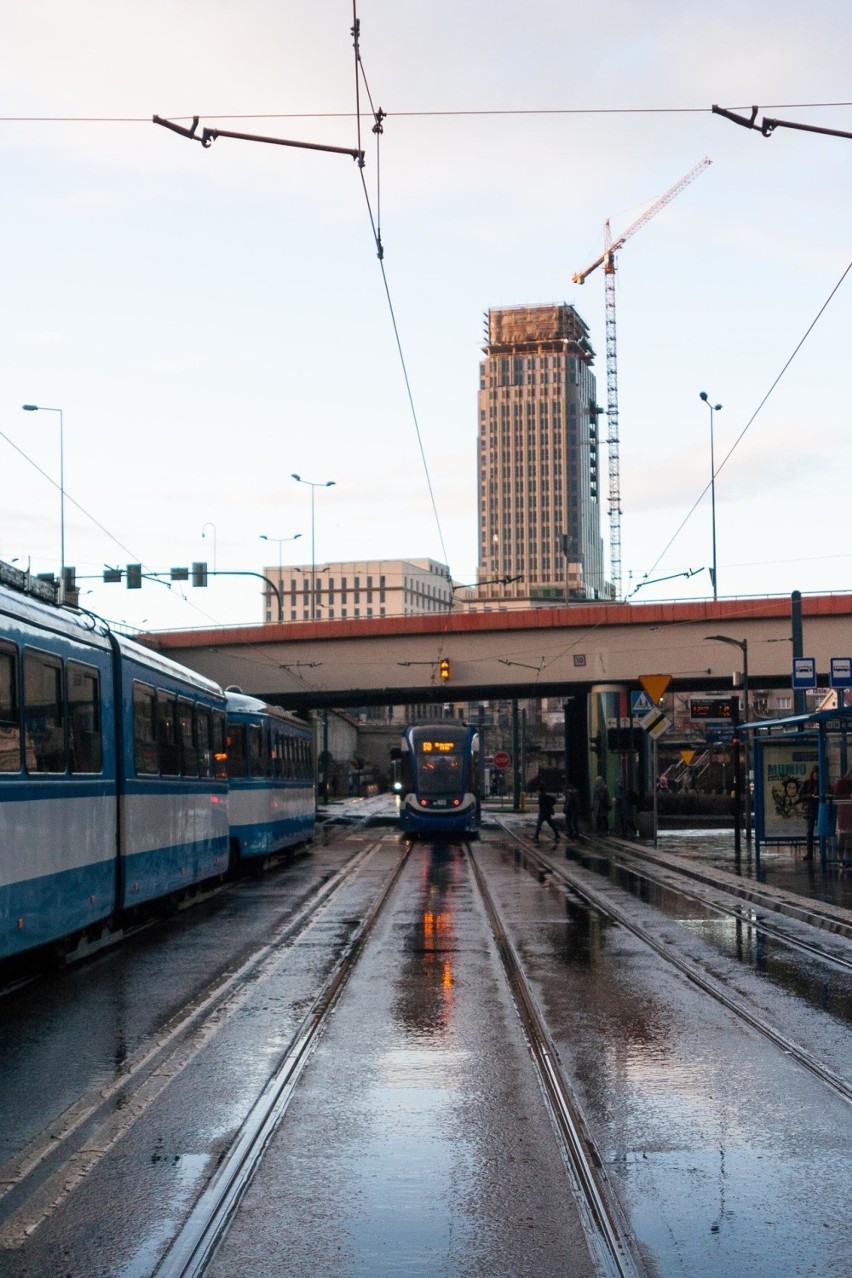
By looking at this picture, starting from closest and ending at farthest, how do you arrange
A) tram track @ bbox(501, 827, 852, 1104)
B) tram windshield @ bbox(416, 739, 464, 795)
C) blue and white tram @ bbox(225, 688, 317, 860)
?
tram track @ bbox(501, 827, 852, 1104)
blue and white tram @ bbox(225, 688, 317, 860)
tram windshield @ bbox(416, 739, 464, 795)

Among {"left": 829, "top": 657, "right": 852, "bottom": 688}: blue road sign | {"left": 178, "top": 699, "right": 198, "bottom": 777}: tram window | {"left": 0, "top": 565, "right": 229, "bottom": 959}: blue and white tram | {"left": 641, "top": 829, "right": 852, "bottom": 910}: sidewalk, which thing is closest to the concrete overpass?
{"left": 641, "top": 829, "right": 852, "bottom": 910}: sidewalk

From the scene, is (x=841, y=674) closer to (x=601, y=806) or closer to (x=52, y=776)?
(x=52, y=776)

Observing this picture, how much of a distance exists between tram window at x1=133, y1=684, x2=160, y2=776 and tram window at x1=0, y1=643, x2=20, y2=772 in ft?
15.8

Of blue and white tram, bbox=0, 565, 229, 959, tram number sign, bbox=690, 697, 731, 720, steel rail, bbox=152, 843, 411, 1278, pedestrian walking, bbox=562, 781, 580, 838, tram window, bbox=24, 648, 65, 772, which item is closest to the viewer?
steel rail, bbox=152, 843, 411, 1278

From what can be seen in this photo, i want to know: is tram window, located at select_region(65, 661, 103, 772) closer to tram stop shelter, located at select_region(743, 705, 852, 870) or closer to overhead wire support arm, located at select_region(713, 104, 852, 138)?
overhead wire support arm, located at select_region(713, 104, 852, 138)

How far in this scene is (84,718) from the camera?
1387 centimetres

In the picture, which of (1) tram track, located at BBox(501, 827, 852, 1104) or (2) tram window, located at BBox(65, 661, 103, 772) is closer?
(1) tram track, located at BBox(501, 827, 852, 1104)

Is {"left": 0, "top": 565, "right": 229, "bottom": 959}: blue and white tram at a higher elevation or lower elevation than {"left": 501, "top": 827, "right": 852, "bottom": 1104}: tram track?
higher

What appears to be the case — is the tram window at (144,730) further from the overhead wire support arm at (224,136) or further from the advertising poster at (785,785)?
the advertising poster at (785,785)

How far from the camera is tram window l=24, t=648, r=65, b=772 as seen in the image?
11805mm

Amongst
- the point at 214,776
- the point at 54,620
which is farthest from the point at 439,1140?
the point at 214,776

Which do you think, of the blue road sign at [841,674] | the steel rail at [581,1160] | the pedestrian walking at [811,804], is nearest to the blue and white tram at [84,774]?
the steel rail at [581,1160]

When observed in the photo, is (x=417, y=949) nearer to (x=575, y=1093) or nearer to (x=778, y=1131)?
(x=575, y=1093)

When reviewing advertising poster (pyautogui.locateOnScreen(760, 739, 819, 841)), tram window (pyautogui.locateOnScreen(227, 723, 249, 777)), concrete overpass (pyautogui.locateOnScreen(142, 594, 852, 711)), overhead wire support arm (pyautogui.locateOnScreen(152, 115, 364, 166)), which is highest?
overhead wire support arm (pyautogui.locateOnScreen(152, 115, 364, 166))
